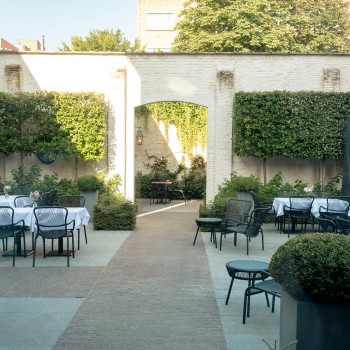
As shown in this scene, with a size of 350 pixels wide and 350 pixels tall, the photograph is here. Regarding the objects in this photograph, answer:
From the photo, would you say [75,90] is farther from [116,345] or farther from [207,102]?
[116,345]

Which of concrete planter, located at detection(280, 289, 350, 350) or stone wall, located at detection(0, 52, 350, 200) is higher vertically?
stone wall, located at detection(0, 52, 350, 200)

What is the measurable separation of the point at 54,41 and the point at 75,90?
18.9m

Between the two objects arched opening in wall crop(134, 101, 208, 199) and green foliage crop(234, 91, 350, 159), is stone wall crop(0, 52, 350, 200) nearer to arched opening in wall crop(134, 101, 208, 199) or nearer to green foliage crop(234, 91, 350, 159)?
green foliage crop(234, 91, 350, 159)

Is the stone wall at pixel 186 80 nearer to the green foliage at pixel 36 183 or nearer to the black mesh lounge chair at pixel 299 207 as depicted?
the green foliage at pixel 36 183

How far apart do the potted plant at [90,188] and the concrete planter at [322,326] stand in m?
8.93

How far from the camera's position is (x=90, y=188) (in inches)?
470

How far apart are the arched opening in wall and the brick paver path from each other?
10.1 metres

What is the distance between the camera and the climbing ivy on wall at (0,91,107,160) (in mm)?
12562

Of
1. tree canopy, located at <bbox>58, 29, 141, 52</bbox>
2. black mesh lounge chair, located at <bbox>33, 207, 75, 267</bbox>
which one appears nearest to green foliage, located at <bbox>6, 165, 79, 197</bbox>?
black mesh lounge chair, located at <bbox>33, 207, 75, 267</bbox>

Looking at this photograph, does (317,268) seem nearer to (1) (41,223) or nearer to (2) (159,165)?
(1) (41,223)

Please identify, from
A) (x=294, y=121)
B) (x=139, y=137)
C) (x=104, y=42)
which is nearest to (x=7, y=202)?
(x=294, y=121)

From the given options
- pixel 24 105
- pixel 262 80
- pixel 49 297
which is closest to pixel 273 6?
pixel 262 80

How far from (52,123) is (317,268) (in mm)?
10493

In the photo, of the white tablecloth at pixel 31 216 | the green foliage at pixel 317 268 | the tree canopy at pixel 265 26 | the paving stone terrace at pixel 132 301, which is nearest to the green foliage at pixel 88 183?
the paving stone terrace at pixel 132 301
